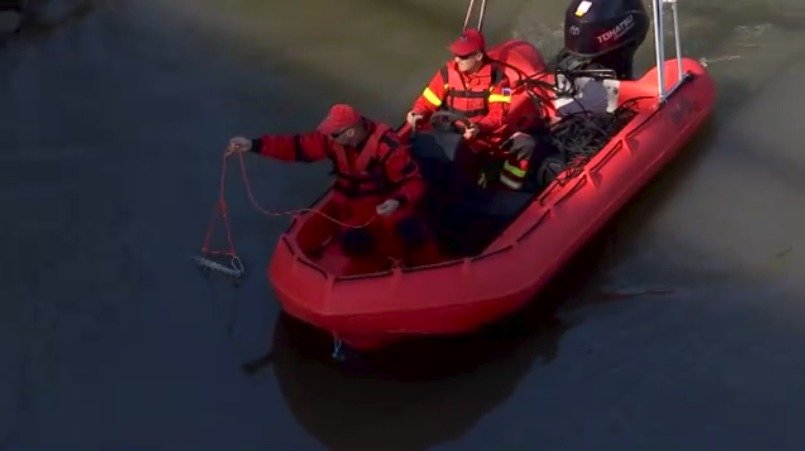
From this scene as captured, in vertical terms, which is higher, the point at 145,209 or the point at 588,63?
the point at 588,63

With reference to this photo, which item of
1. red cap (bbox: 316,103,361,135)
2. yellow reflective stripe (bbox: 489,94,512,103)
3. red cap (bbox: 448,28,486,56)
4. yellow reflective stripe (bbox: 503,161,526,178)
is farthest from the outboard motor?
red cap (bbox: 316,103,361,135)

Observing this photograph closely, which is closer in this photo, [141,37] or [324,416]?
[324,416]

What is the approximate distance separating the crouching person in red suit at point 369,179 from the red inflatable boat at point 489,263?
0.43ft

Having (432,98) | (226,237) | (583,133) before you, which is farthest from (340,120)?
(583,133)

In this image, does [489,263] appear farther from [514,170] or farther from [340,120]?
[340,120]

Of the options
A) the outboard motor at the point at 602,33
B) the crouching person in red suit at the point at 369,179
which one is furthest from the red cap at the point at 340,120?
the outboard motor at the point at 602,33

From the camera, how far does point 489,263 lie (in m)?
5.05

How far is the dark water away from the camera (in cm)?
496

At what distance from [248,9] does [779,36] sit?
367cm

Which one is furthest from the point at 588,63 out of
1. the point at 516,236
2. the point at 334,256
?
the point at 334,256

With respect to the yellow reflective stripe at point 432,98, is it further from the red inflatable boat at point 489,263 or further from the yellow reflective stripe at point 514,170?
the yellow reflective stripe at point 514,170

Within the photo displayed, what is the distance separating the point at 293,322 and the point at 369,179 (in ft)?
2.75

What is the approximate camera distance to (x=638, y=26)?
6266mm

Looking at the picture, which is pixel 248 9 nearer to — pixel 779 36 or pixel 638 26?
pixel 638 26
